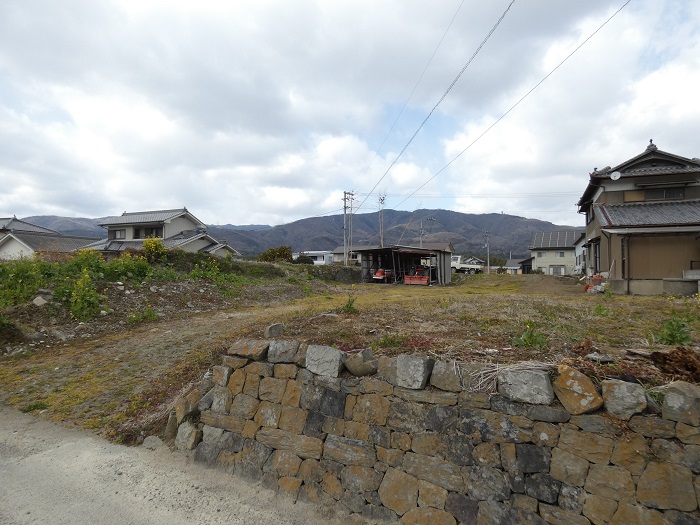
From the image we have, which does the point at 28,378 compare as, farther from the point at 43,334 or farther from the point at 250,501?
the point at 250,501

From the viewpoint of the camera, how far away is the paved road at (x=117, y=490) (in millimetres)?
3758

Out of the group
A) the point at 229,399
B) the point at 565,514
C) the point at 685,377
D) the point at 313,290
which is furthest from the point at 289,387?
the point at 313,290

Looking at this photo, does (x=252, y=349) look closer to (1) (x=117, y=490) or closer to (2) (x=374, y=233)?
(1) (x=117, y=490)

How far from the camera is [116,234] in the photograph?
3644 centimetres

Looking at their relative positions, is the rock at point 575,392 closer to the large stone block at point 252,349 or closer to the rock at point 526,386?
the rock at point 526,386

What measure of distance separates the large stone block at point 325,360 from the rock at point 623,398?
97.6 inches

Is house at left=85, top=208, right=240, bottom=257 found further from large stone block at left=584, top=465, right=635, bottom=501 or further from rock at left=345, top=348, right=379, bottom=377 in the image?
large stone block at left=584, top=465, right=635, bottom=501

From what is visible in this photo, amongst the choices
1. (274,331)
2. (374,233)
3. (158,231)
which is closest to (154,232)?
(158,231)

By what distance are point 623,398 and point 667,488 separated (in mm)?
652

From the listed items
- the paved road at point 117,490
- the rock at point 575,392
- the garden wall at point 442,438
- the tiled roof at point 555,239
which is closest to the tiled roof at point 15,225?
the paved road at point 117,490

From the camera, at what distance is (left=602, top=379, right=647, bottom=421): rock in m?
2.80

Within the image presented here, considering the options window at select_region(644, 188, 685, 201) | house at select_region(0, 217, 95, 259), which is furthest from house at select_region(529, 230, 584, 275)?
house at select_region(0, 217, 95, 259)

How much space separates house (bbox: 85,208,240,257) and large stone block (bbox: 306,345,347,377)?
3216 cm

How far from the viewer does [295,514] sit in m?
3.80
